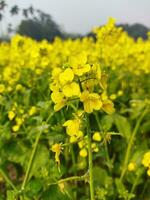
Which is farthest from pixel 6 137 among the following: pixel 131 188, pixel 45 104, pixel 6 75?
pixel 6 75

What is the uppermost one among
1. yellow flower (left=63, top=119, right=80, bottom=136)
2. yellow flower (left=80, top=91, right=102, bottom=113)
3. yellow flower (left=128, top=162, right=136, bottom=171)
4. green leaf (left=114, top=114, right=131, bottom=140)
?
yellow flower (left=80, top=91, right=102, bottom=113)

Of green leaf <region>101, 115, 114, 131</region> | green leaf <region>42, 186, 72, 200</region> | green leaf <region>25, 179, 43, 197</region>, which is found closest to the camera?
green leaf <region>42, 186, 72, 200</region>

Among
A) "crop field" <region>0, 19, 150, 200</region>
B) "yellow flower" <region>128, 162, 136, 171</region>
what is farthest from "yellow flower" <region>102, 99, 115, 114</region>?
"yellow flower" <region>128, 162, 136, 171</region>

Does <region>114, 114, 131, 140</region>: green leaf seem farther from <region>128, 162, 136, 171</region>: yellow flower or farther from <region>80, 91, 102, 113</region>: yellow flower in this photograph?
<region>80, 91, 102, 113</region>: yellow flower

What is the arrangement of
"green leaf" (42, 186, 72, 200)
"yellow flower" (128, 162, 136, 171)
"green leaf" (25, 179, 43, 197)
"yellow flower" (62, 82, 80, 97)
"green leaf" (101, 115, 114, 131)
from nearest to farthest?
"yellow flower" (62, 82, 80, 97) → "green leaf" (42, 186, 72, 200) → "green leaf" (25, 179, 43, 197) → "yellow flower" (128, 162, 136, 171) → "green leaf" (101, 115, 114, 131)

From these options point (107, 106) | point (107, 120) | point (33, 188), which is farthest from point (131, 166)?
point (107, 106)

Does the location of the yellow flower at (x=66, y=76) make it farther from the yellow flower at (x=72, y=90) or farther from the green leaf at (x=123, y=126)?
the green leaf at (x=123, y=126)

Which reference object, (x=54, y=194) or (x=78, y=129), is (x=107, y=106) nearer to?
(x=78, y=129)

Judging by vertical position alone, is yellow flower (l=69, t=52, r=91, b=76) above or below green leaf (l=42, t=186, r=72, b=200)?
above

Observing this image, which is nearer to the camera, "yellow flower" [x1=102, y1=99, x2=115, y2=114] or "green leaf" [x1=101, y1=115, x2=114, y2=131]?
"yellow flower" [x1=102, y1=99, x2=115, y2=114]
